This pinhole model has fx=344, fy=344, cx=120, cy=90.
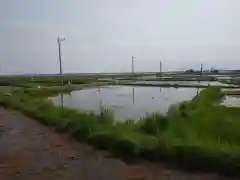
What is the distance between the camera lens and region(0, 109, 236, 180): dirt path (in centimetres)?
587

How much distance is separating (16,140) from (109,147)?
3048 mm

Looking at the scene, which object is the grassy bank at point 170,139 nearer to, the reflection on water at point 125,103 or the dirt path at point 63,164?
the dirt path at point 63,164

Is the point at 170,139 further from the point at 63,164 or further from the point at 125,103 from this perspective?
the point at 125,103

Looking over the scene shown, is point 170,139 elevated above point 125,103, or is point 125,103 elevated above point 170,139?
point 170,139

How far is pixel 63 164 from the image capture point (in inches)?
259

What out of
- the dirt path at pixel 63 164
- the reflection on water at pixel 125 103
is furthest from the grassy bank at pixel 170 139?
the reflection on water at pixel 125 103

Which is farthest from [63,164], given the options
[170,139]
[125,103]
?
[125,103]

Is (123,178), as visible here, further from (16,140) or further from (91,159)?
(16,140)

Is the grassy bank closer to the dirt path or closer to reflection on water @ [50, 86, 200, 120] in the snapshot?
the dirt path

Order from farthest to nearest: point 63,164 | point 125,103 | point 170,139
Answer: point 125,103
point 170,139
point 63,164

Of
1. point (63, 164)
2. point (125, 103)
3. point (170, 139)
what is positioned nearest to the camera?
point (63, 164)

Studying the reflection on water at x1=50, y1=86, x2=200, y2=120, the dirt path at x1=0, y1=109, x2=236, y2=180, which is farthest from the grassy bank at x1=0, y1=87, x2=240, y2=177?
the reflection on water at x1=50, y1=86, x2=200, y2=120

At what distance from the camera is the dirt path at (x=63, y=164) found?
587cm

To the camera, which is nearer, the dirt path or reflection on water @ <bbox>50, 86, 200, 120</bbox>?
the dirt path
